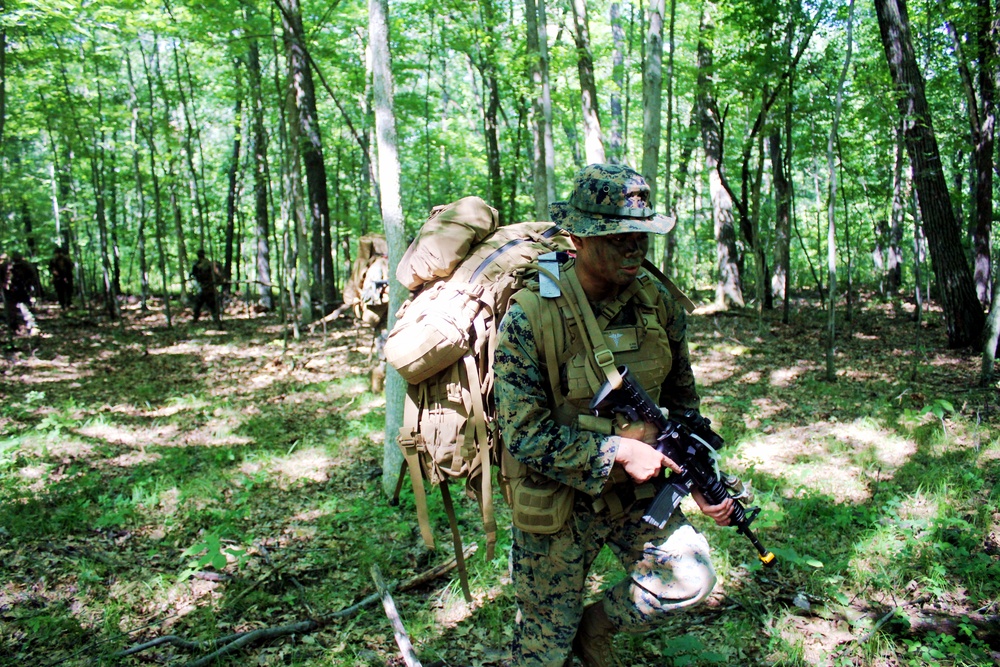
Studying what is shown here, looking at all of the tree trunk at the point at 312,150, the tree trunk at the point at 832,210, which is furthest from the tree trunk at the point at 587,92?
the tree trunk at the point at 312,150

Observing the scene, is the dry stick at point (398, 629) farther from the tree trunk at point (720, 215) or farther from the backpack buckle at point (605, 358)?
the tree trunk at point (720, 215)

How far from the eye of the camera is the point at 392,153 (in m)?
5.07

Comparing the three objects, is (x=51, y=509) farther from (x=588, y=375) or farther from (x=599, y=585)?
(x=588, y=375)

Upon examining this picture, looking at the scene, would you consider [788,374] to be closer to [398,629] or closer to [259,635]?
[398,629]

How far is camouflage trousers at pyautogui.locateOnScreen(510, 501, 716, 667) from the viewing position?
241 cm


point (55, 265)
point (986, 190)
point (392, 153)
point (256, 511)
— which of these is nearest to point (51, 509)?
point (256, 511)

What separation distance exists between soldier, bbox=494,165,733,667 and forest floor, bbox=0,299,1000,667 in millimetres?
927

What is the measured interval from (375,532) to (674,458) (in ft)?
10.3

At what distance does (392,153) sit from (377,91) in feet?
1.63

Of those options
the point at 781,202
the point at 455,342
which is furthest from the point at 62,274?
the point at 455,342

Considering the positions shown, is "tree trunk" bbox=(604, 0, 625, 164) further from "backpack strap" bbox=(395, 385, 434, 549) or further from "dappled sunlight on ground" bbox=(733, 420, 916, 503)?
"backpack strap" bbox=(395, 385, 434, 549)

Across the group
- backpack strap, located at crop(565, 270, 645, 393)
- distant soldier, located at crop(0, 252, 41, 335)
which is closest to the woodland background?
distant soldier, located at crop(0, 252, 41, 335)

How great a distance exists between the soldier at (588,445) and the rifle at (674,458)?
0.16 ft

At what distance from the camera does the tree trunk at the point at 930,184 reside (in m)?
8.48
